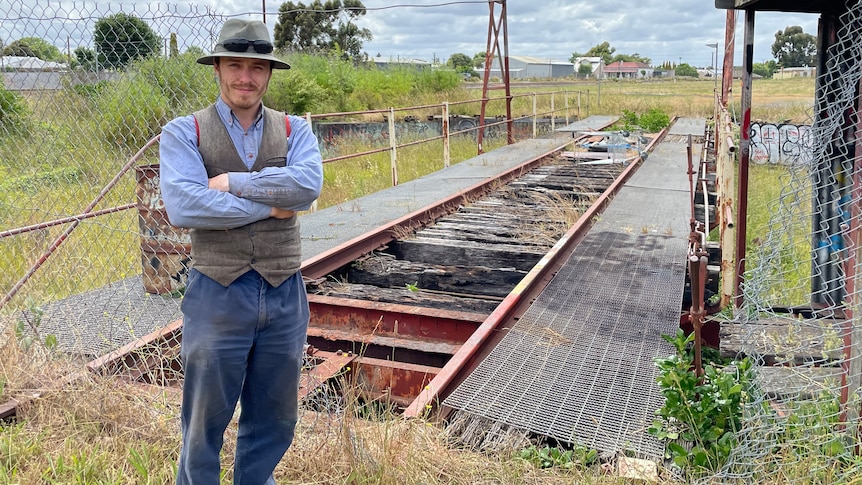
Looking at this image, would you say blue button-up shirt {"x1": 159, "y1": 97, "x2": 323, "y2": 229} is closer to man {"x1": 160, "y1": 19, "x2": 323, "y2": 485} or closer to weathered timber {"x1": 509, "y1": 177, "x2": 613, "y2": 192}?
man {"x1": 160, "y1": 19, "x2": 323, "y2": 485}

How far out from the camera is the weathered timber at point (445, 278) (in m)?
6.51

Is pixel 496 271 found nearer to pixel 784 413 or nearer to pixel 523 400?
pixel 523 400

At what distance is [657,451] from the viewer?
3150mm

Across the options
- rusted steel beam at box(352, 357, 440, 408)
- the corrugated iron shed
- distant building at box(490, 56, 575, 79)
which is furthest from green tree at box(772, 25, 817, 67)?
distant building at box(490, 56, 575, 79)

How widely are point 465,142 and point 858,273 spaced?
18.7 meters

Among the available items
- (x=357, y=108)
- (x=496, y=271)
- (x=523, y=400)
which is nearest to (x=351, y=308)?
(x=496, y=271)

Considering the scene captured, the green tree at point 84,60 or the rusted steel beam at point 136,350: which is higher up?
the green tree at point 84,60

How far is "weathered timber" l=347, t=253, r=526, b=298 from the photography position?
21.4 ft

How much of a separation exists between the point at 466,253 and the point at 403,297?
1415 millimetres

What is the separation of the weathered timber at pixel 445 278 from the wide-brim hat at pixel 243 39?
4.06 m

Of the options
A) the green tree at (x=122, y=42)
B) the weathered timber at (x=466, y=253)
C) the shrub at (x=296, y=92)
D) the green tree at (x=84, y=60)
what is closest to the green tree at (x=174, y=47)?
the green tree at (x=122, y=42)

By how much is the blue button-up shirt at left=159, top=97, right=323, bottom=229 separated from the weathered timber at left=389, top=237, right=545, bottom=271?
14.5ft

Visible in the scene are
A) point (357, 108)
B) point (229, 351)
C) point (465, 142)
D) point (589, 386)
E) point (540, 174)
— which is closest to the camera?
point (229, 351)

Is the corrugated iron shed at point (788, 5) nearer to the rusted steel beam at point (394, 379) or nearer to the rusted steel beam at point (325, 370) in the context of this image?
the rusted steel beam at point (394, 379)
